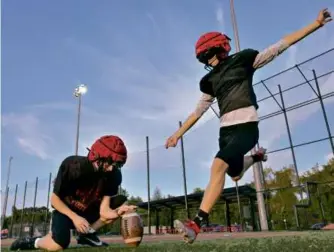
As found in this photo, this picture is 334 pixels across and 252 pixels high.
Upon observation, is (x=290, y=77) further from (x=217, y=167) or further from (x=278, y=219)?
(x=278, y=219)

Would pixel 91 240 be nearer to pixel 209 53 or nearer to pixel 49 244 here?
pixel 49 244

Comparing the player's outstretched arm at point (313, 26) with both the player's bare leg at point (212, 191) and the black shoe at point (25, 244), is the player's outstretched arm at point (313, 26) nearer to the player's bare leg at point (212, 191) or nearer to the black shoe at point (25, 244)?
the player's bare leg at point (212, 191)

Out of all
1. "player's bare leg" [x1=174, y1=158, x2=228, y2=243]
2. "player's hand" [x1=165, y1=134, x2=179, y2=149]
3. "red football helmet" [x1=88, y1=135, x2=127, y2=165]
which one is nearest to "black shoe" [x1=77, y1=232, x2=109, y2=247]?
"red football helmet" [x1=88, y1=135, x2=127, y2=165]

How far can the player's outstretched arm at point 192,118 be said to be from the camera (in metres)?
3.53

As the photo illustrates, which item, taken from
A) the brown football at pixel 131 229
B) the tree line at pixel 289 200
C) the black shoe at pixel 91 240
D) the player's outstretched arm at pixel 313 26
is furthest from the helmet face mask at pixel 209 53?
the tree line at pixel 289 200

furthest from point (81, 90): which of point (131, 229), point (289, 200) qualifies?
point (131, 229)

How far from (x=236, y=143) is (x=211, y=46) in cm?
104

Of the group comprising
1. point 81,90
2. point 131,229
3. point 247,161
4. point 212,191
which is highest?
point 81,90

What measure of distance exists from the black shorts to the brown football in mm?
1333

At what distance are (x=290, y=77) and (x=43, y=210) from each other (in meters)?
22.5

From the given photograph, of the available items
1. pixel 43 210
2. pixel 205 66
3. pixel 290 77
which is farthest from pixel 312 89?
pixel 43 210

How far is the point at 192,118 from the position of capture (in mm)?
3580

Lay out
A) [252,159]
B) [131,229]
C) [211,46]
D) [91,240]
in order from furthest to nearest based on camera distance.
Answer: [91,240] < [131,229] < [252,159] < [211,46]

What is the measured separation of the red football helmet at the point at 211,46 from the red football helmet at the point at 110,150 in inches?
48.5
